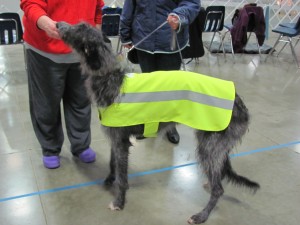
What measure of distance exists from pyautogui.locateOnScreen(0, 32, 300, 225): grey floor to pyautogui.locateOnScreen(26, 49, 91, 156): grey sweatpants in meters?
0.22

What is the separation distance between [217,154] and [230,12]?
7.71m

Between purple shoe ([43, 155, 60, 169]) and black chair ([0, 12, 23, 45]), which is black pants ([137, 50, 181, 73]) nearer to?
purple shoe ([43, 155, 60, 169])

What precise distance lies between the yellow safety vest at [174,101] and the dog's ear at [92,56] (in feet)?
0.66

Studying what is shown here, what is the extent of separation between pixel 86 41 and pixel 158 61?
3.75 feet

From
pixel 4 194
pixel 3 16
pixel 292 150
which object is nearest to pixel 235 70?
pixel 292 150

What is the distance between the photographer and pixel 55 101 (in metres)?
2.37

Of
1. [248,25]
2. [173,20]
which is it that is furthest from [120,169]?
[248,25]

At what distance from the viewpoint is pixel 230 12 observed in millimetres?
8797

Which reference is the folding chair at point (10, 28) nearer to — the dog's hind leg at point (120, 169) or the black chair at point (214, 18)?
the black chair at point (214, 18)

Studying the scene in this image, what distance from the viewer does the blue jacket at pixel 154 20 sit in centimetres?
251

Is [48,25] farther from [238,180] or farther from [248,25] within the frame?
[248,25]

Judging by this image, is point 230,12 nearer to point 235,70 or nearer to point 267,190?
point 235,70

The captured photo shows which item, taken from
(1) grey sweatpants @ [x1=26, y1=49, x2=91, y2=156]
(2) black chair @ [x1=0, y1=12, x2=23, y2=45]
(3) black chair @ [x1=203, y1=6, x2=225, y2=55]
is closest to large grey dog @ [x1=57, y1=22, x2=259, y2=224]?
(1) grey sweatpants @ [x1=26, y1=49, x2=91, y2=156]

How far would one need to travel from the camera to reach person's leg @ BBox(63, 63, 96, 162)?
7.84ft
